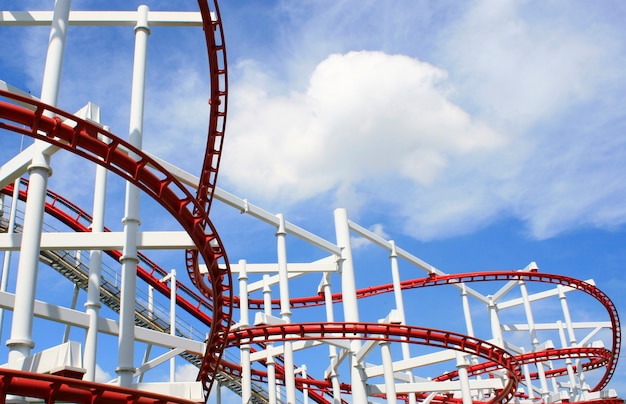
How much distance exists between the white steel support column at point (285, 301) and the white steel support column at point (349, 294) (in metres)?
1.22

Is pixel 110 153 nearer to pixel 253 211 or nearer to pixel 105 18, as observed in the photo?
pixel 105 18

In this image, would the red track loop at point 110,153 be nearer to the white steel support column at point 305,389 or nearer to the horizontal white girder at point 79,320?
the horizontal white girder at point 79,320

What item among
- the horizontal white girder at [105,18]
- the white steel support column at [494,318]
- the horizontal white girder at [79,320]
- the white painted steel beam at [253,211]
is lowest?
the horizontal white girder at [79,320]

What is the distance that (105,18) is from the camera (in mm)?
10359

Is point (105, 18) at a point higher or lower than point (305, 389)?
higher

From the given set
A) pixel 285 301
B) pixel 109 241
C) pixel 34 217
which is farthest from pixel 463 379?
pixel 34 217

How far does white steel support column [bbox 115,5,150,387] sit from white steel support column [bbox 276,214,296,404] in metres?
5.33

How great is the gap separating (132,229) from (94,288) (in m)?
1.40

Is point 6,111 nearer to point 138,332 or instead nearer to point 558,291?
point 138,332

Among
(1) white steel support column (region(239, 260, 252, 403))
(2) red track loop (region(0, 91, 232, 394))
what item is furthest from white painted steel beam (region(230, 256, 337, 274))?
(2) red track loop (region(0, 91, 232, 394))

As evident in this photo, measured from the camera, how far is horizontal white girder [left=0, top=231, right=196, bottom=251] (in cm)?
870

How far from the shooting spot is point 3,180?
8.02 meters

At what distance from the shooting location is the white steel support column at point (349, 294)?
13.0 meters

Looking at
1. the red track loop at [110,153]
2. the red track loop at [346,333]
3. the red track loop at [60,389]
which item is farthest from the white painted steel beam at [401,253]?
the red track loop at [60,389]
